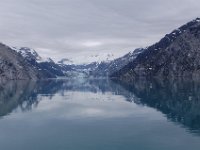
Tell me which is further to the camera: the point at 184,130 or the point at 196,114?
the point at 196,114

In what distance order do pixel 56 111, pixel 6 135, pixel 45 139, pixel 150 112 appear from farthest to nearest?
1. pixel 56 111
2. pixel 150 112
3. pixel 6 135
4. pixel 45 139

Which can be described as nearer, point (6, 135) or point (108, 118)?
point (6, 135)

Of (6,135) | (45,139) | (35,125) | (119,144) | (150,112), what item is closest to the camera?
(119,144)

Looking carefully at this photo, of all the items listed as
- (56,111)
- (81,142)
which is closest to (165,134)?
(81,142)

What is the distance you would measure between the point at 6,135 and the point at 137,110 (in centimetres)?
4809

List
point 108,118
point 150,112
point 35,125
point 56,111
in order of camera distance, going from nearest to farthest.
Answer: point 35,125 < point 108,118 < point 150,112 < point 56,111

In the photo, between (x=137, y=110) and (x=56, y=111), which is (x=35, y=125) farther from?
(x=137, y=110)

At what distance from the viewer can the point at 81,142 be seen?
64.0m

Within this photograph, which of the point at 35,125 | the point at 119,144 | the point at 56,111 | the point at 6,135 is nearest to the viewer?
the point at 119,144

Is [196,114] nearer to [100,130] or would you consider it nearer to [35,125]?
[100,130]

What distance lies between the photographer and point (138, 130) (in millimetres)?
74125

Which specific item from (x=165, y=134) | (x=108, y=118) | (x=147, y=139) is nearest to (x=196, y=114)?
(x=108, y=118)

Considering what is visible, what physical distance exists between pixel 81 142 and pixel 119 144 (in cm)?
712

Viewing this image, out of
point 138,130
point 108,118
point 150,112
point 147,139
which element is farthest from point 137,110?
point 147,139
